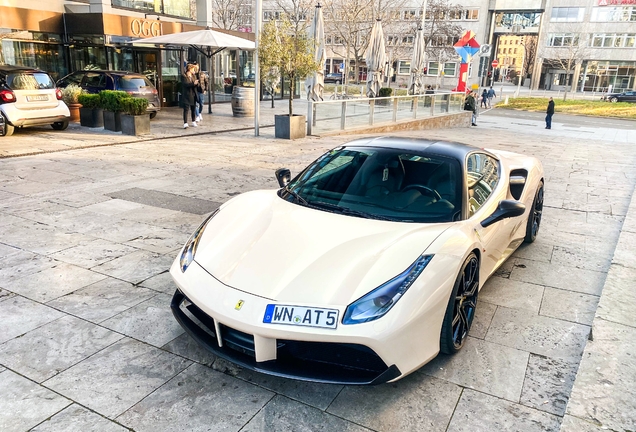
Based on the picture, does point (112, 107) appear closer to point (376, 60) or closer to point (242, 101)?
point (242, 101)

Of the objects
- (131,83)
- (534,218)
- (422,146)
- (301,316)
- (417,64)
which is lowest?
(534,218)

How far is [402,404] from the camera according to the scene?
2.88 m

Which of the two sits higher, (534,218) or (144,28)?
(144,28)

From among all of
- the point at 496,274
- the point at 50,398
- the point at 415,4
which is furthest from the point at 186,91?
the point at 415,4

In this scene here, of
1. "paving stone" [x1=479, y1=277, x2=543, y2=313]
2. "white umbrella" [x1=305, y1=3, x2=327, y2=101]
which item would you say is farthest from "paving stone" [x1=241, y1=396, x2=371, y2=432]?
"white umbrella" [x1=305, y1=3, x2=327, y2=101]

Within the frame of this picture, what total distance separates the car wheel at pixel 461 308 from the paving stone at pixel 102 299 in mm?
2437

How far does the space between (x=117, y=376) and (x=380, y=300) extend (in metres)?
1.70

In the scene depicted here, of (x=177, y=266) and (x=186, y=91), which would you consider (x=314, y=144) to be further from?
(x=177, y=266)

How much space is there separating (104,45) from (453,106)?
14848 mm

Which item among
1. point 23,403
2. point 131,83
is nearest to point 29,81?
point 131,83

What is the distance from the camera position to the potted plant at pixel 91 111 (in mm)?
13406

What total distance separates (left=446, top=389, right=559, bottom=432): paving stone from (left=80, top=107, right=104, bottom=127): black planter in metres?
13.2

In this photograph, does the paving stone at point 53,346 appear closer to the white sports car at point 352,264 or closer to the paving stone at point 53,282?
the paving stone at point 53,282

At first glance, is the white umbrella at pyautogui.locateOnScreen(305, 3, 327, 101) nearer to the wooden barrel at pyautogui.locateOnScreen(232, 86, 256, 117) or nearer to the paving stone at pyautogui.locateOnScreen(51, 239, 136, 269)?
the wooden barrel at pyautogui.locateOnScreen(232, 86, 256, 117)
